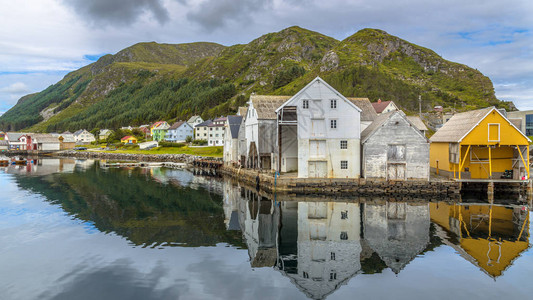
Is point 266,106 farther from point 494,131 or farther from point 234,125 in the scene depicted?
point 494,131

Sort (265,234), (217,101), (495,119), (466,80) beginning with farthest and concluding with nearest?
(217,101) → (466,80) → (495,119) → (265,234)

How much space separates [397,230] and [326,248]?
245 inches

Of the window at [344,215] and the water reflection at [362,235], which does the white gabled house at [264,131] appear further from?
the window at [344,215]

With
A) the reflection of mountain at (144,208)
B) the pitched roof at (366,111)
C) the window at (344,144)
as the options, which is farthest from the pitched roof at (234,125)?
the window at (344,144)

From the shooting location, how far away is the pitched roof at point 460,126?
111 feet

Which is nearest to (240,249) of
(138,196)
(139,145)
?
(138,196)

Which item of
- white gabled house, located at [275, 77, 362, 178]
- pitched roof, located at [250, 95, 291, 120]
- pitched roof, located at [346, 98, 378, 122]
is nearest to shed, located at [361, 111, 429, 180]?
white gabled house, located at [275, 77, 362, 178]

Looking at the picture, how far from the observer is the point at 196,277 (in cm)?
1473

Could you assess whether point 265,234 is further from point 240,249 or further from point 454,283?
point 454,283

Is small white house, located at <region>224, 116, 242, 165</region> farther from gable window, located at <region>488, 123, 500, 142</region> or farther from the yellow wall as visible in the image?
gable window, located at <region>488, 123, 500, 142</region>

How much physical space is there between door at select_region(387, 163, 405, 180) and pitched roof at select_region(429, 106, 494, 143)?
612cm

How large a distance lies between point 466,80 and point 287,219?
430ft

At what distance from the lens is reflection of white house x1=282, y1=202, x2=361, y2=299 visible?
47.9 ft

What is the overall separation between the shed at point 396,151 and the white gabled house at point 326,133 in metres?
1.47
